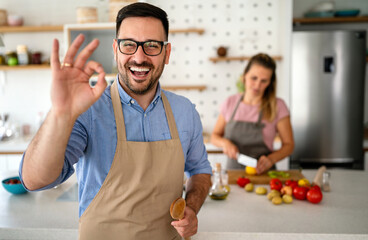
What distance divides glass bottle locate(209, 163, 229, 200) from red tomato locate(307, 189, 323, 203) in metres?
0.41

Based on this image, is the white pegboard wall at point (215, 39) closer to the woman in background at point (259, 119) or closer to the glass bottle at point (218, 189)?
the woman in background at point (259, 119)

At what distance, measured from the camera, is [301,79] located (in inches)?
138

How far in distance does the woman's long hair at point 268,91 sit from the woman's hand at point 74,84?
173cm

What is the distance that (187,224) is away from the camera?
1169 mm

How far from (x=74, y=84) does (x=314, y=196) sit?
1.33 meters

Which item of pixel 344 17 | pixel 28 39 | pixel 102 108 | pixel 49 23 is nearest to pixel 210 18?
pixel 344 17

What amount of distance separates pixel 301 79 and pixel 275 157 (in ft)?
4.89

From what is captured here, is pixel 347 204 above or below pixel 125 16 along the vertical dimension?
below

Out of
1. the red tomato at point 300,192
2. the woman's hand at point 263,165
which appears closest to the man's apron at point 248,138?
the woman's hand at point 263,165

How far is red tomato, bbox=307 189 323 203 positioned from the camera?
170cm

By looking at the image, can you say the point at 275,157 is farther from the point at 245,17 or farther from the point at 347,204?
the point at 245,17

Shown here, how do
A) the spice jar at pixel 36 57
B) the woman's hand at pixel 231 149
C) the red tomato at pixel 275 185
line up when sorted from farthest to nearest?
the spice jar at pixel 36 57, the woman's hand at pixel 231 149, the red tomato at pixel 275 185

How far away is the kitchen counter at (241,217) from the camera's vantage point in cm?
142

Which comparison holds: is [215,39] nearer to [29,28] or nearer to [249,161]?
[29,28]
